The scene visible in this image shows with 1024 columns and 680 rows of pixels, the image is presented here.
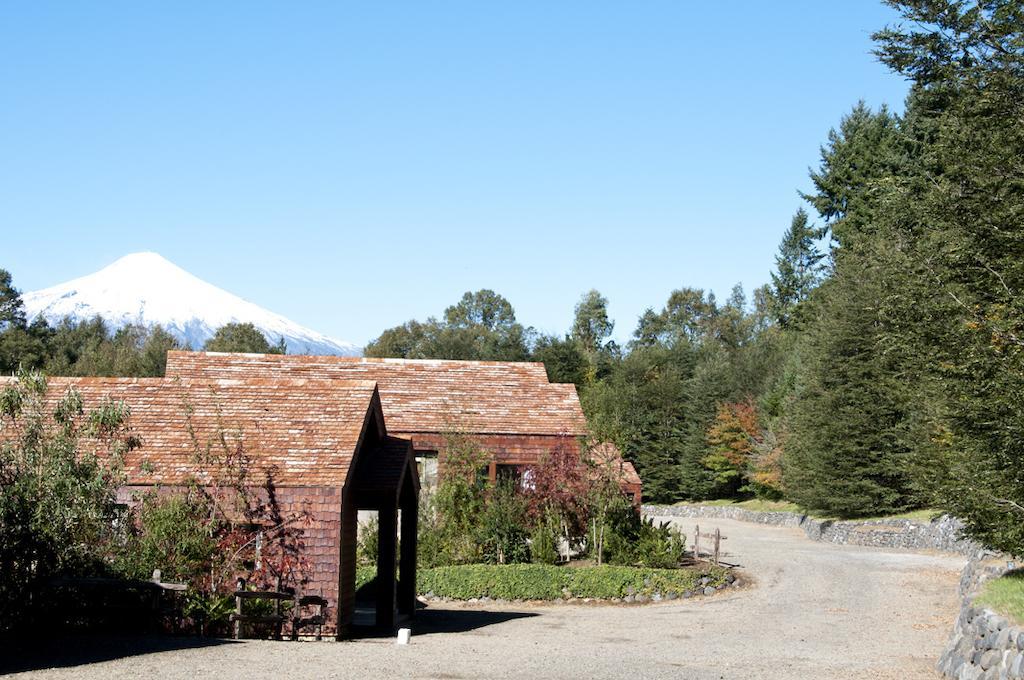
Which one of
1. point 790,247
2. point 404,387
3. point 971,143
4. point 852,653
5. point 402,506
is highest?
point 790,247

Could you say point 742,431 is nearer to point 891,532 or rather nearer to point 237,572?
point 891,532

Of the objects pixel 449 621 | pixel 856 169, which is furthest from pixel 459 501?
pixel 856 169

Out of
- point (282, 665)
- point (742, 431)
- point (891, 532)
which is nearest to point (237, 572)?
point (282, 665)

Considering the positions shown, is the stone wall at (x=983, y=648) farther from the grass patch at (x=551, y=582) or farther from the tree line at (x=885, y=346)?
the grass patch at (x=551, y=582)

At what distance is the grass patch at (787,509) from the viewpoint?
4169 cm

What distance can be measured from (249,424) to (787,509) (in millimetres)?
41884

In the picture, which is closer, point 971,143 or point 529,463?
point 971,143

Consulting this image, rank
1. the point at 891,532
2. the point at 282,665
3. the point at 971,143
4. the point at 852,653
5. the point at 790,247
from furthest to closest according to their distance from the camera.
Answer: the point at 790,247 < the point at 891,532 < the point at 971,143 < the point at 852,653 < the point at 282,665

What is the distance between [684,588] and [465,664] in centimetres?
1147

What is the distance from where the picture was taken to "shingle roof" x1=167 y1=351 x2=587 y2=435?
3519cm

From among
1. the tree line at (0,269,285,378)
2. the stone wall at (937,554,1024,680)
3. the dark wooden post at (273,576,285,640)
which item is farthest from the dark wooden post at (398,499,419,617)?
the tree line at (0,269,285,378)

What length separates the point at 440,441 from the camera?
3462 cm

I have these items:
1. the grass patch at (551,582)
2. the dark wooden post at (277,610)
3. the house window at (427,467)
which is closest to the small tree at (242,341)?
the house window at (427,467)

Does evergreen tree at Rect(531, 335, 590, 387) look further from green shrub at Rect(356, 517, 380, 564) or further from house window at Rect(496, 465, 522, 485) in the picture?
green shrub at Rect(356, 517, 380, 564)
